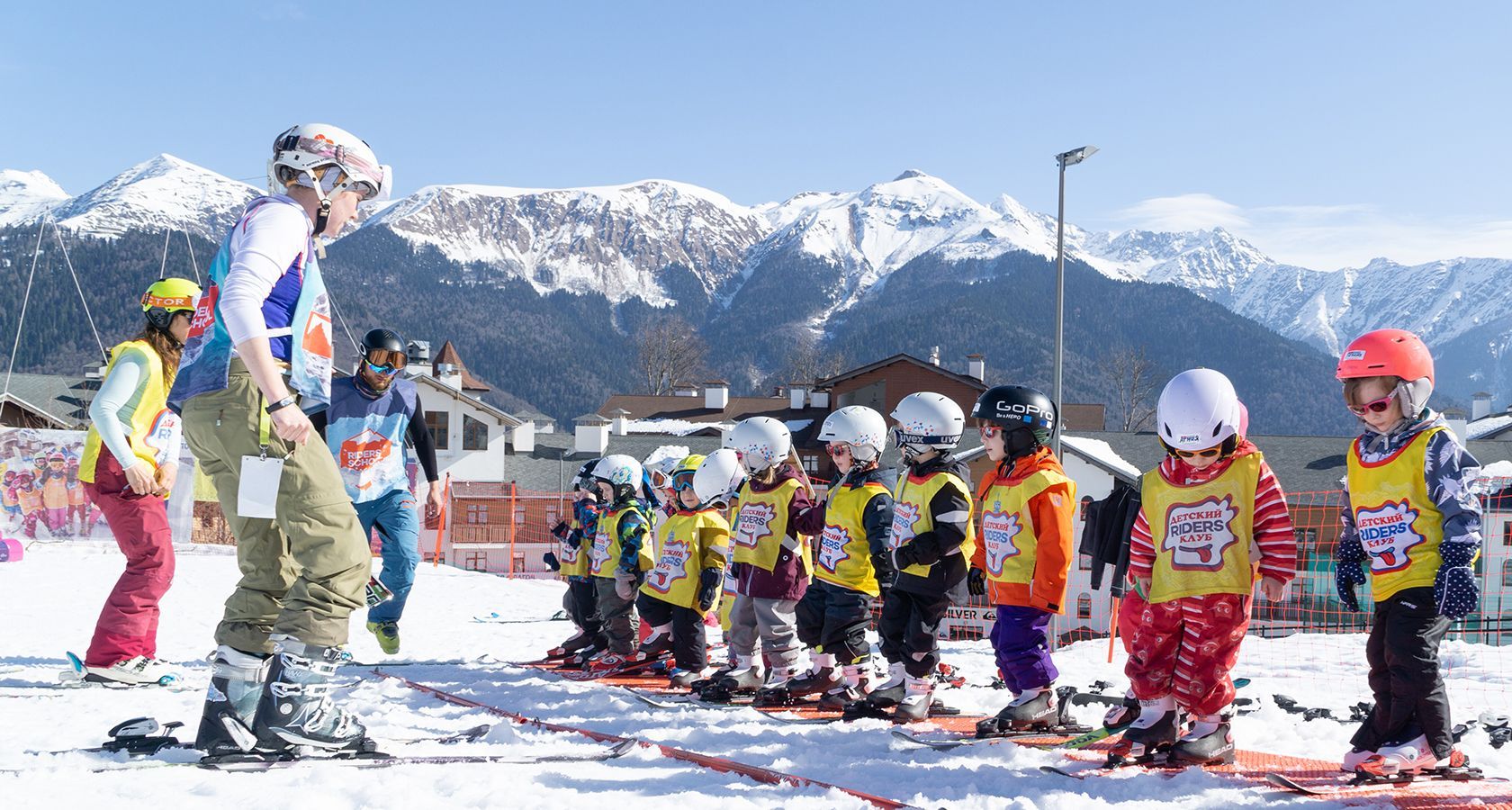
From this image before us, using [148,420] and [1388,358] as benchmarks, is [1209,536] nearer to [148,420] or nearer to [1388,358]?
[1388,358]

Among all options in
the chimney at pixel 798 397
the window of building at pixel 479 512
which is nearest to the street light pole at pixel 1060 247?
the window of building at pixel 479 512

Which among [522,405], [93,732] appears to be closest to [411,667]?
[93,732]

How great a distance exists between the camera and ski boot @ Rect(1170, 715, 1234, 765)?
494 centimetres

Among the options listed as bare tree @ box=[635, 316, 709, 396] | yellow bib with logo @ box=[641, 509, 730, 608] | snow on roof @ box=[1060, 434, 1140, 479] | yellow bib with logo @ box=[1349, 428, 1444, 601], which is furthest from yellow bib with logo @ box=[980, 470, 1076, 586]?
bare tree @ box=[635, 316, 709, 396]

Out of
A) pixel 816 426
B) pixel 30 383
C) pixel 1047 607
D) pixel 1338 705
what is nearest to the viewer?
pixel 1047 607

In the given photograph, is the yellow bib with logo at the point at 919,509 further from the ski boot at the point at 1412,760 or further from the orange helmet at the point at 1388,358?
the ski boot at the point at 1412,760

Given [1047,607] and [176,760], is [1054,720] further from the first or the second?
[176,760]

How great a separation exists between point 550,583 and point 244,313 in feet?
51.2

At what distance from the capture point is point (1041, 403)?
20.6 feet

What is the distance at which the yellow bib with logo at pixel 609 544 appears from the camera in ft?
29.5

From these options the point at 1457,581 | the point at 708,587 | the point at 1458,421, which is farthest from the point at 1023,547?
the point at 1458,421

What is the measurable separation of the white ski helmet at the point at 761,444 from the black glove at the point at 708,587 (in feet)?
2.58

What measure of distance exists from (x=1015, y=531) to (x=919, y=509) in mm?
648

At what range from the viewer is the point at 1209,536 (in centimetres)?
505
